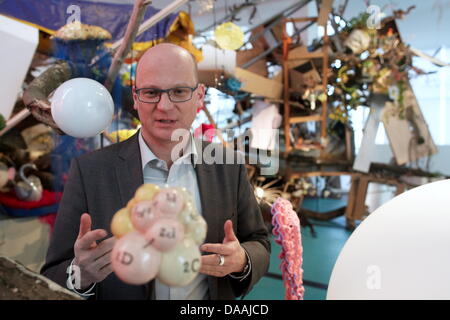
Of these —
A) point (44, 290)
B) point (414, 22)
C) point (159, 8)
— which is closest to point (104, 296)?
point (44, 290)

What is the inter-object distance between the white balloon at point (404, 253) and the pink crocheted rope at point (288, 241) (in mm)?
133

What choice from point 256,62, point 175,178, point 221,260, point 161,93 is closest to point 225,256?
point 221,260

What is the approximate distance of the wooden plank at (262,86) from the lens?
0.96 metres

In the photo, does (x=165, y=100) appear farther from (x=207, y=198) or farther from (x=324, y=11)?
(x=324, y=11)

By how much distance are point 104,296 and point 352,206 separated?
5.58 feet

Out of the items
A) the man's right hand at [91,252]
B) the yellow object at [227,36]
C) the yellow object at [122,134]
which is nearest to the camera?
the man's right hand at [91,252]

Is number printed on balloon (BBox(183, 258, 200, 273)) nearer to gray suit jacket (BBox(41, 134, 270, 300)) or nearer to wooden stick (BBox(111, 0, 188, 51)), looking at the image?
gray suit jacket (BBox(41, 134, 270, 300))

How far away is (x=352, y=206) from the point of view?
202 cm

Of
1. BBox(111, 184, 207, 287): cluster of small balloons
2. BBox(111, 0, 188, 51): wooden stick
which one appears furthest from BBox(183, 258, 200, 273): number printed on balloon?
BBox(111, 0, 188, 51): wooden stick

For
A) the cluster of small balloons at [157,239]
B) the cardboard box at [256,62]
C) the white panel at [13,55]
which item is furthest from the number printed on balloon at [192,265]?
the cardboard box at [256,62]

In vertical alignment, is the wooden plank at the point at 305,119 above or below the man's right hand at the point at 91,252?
above

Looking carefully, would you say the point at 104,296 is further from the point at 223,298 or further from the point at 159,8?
the point at 159,8

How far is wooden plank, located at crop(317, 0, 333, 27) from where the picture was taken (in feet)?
3.28

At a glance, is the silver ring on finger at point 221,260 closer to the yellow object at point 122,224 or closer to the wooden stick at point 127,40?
the yellow object at point 122,224
